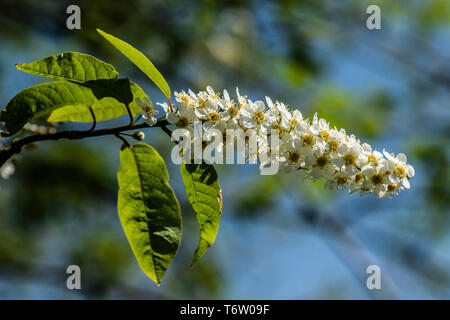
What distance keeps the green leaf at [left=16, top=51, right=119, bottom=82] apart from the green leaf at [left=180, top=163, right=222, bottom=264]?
44 cm

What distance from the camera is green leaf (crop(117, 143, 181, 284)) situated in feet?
4.44

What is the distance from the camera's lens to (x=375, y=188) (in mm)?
1595

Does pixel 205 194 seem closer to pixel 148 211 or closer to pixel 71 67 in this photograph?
pixel 148 211

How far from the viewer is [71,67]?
1.36 m

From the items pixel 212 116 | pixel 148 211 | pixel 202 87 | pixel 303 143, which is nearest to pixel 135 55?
pixel 212 116

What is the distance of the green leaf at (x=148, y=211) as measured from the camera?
1354mm

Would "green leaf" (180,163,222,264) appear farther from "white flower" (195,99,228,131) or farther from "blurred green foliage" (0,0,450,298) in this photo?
"blurred green foliage" (0,0,450,298)

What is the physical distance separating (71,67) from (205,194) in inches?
24.9

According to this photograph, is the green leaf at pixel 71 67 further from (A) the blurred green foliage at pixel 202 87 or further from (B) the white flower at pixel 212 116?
(A) the blurred green foliage at pixel 202 87

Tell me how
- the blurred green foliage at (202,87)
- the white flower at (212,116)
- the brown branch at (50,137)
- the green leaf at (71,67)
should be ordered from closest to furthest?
1. the brown branch at (50,137)
2. the green leaf at (71,67)
3. the white flower at (212,116)
4. the blurred green foliage at (202,87)

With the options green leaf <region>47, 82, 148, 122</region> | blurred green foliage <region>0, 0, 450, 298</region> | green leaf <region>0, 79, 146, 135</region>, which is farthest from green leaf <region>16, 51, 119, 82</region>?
blurred green foliage <region>0, 0, 450, 298</region>

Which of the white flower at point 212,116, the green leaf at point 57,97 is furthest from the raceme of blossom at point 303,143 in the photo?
the green leaf at point 57,97

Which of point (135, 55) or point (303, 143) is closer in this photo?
point (135, 55)

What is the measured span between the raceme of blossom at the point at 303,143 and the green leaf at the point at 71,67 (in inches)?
8.2
